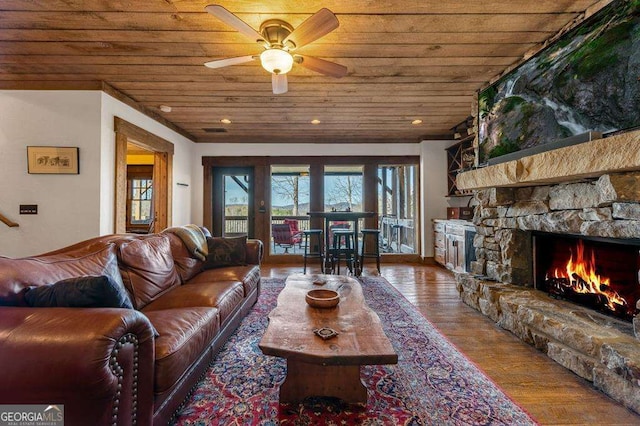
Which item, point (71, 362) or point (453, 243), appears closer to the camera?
point (71, 362)

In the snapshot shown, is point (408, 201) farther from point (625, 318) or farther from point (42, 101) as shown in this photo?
point (42, 101)

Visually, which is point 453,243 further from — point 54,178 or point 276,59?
point 54,178

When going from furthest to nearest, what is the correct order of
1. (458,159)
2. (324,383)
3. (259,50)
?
(458,159)
(259,50)
(324,383)

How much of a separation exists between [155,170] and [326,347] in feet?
15.2

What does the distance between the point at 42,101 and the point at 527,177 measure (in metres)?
5.03

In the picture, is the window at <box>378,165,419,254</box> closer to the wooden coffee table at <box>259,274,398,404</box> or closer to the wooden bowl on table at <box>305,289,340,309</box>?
the wooden bowl on table at <box>305,289,340,309</box>

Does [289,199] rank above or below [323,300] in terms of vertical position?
above

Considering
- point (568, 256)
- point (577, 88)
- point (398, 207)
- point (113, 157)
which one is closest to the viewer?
point (577, 88)

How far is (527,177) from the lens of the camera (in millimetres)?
2318

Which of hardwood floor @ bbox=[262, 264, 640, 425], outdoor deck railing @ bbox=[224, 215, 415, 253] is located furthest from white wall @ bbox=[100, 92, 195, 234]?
hardwood floor @ bbox=[262, 264, 640, 425]

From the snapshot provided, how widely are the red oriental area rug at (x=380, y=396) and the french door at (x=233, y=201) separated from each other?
3911mm

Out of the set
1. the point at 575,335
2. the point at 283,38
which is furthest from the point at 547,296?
the point at 283,38

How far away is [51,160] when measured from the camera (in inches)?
126

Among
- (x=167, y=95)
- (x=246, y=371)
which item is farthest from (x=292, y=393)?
(x=167, y=95)
